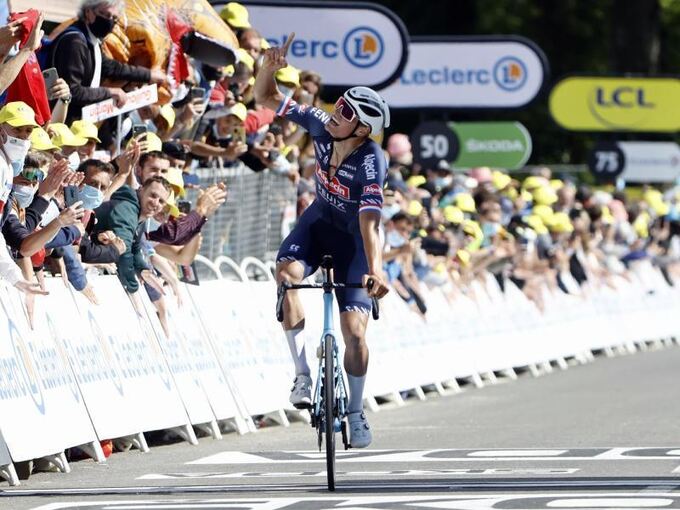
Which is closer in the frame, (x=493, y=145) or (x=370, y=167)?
(x=370, y=167)

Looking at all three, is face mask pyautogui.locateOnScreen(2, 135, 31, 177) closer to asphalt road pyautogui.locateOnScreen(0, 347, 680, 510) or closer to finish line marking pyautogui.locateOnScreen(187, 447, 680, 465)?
asphalt road pyautogui.locateOnScreen(0, 347, 680, 510)

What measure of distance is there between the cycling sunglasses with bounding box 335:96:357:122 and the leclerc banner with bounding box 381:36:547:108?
18769 millimetres

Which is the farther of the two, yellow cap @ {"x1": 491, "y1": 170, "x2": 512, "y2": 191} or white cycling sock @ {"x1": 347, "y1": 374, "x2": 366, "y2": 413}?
yellow cap @ {"x1": 491, "y1": 170, "x2": 512, "y2": 191}

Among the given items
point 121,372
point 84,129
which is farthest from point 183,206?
point 121,372

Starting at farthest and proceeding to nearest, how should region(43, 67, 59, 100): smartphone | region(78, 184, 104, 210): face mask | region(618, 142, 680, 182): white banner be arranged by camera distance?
region(618, 142, 680, 182): white banner
region(43, 67, 59, 100): smartphone
region(78, 184, 104, 210): face mask

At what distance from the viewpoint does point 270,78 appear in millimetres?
12273

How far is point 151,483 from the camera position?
1177 centimetres

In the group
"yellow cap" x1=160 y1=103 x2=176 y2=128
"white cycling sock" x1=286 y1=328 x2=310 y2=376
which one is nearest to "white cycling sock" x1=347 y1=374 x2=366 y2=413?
"white cycling sock" x1=286 y1=328 x2=310 y2=376

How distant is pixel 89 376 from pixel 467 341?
375 inches

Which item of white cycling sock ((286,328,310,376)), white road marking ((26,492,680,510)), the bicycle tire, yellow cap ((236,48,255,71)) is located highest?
yellow cap ((236,48,255,71))

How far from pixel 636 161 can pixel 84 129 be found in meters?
26.6

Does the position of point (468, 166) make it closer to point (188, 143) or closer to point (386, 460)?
point (188, 143)

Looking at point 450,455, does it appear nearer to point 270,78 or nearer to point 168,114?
point 270,78

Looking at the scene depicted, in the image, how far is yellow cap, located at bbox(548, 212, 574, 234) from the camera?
91.2ft
